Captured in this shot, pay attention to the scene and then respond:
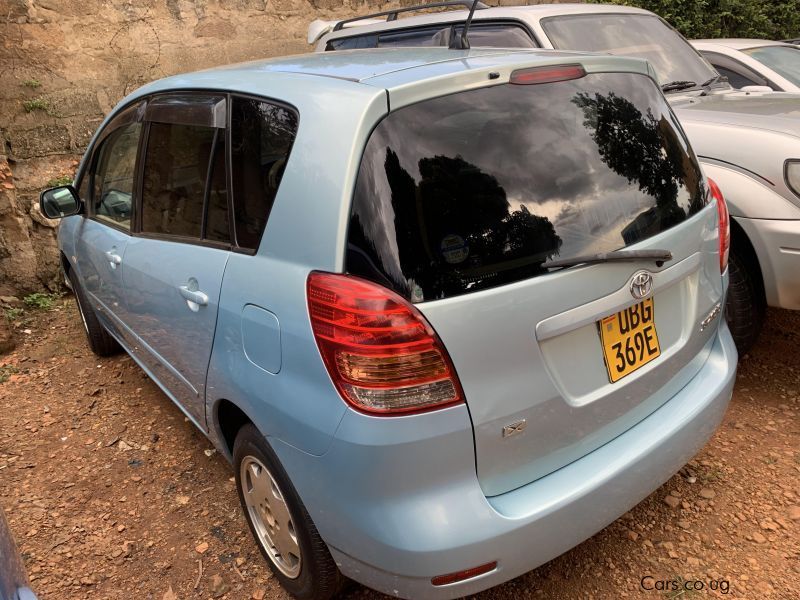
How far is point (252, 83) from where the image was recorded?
2164mm

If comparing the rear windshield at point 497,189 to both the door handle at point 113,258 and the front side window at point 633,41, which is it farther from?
the front side window at point 633,41

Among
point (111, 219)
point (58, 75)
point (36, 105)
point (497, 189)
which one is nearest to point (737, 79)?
point (497, 189)

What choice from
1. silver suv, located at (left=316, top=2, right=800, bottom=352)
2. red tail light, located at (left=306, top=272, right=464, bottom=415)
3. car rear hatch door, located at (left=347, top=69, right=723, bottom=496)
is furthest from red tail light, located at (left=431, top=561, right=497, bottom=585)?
silver suv, located at (left=316, top=2, right=800, bottom=352)

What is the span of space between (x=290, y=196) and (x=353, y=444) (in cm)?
72

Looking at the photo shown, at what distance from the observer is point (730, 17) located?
10.7 m

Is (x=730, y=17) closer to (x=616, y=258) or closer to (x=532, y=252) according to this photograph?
(x=616, y=258)

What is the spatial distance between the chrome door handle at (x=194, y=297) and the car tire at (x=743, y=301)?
7.82ft

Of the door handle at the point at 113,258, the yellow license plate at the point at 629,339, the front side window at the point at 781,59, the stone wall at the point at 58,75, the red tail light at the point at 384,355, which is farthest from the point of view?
the front side window at the point at 781,59

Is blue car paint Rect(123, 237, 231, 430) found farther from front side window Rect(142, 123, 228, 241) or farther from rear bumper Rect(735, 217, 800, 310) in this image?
rear bumper Rect(735, 217, 800, 310)

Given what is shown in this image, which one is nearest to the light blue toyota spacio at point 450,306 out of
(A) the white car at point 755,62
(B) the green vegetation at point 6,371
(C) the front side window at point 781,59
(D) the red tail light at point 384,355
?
(D) the red tail light at point 384,355

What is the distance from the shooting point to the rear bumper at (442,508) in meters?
1.61

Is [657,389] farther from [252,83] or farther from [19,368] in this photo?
[19,368]

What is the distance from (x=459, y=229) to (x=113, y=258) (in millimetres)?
2051

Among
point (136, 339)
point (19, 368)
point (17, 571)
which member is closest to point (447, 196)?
point (17, 571)
